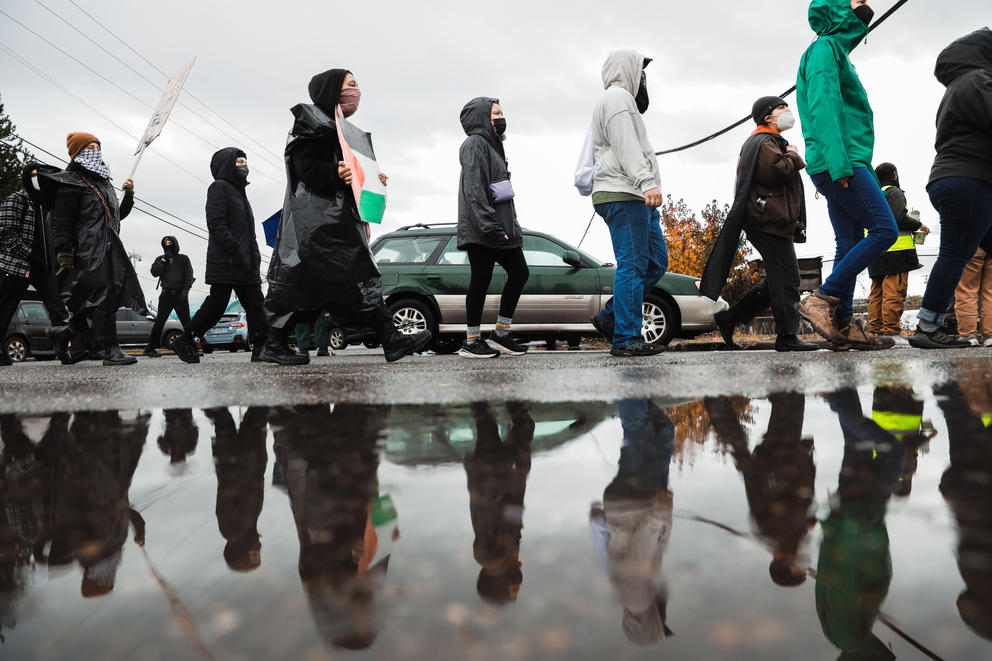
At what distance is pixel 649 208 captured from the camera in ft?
16.7

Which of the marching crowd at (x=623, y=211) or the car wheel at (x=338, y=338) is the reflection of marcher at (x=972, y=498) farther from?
the car wheel at (x=338, y=338)

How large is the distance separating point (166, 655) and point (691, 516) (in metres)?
0.59

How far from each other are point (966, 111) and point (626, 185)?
87.9 inches

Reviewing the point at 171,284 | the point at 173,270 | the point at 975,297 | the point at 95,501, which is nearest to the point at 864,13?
the point at 975,297

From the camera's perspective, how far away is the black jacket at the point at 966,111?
4.48 m

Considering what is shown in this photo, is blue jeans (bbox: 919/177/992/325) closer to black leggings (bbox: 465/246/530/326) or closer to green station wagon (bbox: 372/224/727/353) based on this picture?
black leggings (bbox: 465/246/530/326)

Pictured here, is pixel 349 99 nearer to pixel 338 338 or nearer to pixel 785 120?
pixel 785 120

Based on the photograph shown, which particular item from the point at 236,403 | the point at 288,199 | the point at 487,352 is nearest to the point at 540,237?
the point at 487,352

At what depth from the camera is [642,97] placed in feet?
17.1

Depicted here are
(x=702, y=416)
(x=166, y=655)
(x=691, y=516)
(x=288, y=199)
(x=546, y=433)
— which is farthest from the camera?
(x=288, y=199)

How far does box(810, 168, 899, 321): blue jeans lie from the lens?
447cm

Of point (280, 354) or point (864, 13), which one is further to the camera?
point (280, 354)

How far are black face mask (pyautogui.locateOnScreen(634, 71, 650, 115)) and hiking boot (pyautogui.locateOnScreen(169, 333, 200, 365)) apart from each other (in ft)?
14.4

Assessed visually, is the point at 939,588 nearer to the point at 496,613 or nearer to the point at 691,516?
the point at 691,516
